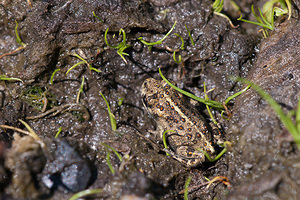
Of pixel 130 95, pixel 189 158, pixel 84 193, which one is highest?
pixel 130 95

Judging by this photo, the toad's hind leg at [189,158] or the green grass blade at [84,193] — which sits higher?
the green grass blade at [84,193]

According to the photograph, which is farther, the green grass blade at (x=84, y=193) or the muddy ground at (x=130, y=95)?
the muddy ground at (x=130, y=95)

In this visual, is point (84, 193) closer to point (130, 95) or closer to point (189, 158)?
point (189, 158)

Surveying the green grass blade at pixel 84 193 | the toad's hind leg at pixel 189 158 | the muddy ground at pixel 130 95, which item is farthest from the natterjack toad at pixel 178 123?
the green grass blade at pixel 84 193

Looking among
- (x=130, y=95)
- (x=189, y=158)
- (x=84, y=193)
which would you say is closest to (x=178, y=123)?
(x=189, y=158)

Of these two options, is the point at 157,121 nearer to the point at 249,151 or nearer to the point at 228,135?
the point at 228,135

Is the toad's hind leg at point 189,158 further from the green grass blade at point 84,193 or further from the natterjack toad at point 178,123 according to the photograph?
the green grass blade at point 84,193
